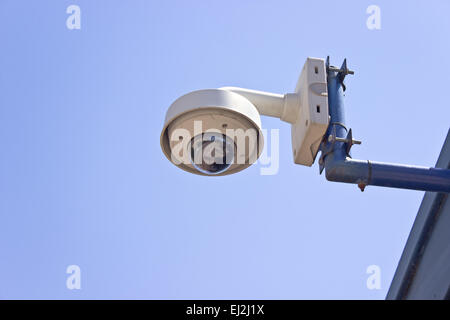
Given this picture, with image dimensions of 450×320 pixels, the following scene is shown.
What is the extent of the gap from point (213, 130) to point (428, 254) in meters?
0.94

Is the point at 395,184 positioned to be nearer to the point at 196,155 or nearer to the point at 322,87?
the point at 322,87

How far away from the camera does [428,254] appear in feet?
7.84

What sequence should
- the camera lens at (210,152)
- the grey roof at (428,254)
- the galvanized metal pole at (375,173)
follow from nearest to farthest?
the galvanized metal pole at (375,173)
the camera lens at (210,152)
the grey roof at (428,254)

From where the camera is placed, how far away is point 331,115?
2045mm

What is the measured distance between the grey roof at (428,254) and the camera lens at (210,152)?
80 cm

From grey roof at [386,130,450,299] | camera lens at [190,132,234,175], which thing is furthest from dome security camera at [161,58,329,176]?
grey roof at [386,130,450,299]

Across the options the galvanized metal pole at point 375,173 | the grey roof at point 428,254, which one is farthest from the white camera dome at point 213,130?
the grey roof at point 428,254

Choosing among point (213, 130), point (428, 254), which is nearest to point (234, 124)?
point (213, 130)

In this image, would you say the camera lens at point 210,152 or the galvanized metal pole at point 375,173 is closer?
the galvanized metal pole at point 375,173

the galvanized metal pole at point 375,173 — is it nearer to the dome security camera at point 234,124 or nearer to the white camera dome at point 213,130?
the dome security camera at point 234,124

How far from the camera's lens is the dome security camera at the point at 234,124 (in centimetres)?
198

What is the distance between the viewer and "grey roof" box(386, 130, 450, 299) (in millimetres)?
2229
